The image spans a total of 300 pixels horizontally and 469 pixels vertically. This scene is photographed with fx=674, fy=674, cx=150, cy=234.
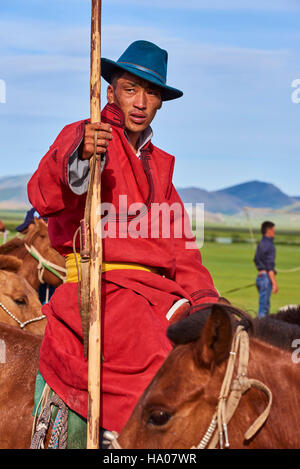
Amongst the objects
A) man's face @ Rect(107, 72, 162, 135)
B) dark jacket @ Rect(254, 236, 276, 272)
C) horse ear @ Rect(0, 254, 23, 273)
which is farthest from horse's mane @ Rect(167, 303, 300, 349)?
dark jacket @ Rect(254, 236, 276, 272)

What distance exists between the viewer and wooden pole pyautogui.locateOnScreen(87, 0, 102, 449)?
3.00m

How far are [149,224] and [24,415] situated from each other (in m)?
1.32

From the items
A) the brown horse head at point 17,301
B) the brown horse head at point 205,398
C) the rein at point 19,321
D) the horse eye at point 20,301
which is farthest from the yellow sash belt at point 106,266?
the horse eye at point 20,301

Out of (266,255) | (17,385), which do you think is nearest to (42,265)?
(17,385)

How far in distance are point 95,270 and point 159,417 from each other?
764 millimetres

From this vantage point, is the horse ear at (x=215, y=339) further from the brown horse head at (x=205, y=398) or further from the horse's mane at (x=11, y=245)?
the horse's mane at (x=11, y=245)

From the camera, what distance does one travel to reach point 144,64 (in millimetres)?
3756

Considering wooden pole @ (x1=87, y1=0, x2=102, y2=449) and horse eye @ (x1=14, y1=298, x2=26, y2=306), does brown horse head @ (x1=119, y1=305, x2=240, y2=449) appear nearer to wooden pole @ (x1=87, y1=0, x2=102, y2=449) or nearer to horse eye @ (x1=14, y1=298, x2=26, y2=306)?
wooden pole @ (x1=87, y1=0, x2=102, y2=449)

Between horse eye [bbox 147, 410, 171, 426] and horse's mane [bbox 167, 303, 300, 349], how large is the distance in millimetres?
304

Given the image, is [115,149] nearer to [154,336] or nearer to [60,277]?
[154,336]

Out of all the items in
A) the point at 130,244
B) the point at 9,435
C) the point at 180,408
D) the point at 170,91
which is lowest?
the point at 9,435

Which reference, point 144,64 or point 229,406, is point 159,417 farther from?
point 144,64

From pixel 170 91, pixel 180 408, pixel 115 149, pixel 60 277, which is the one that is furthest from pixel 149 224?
pixel 60 277

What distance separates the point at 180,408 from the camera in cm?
265
